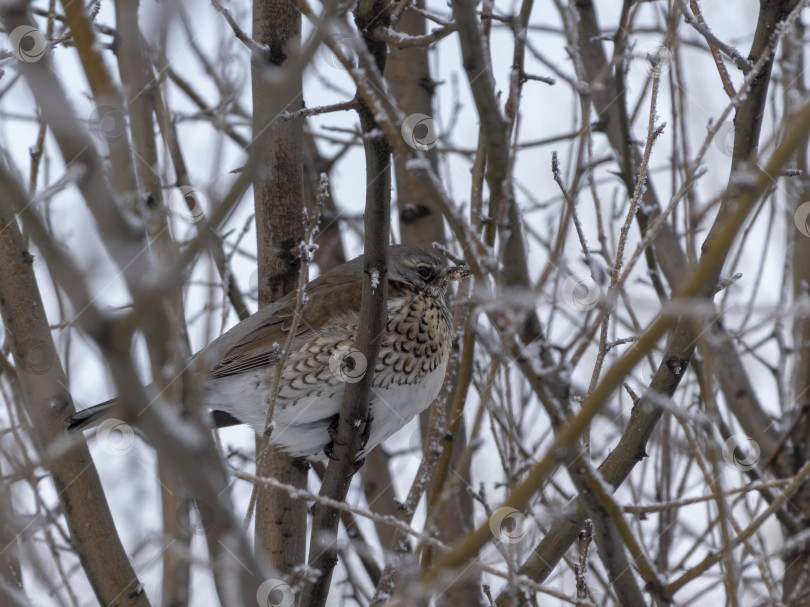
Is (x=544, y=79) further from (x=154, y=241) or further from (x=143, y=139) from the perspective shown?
(x=143, y=139)

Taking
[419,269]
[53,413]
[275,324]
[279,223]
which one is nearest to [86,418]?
[53,413]

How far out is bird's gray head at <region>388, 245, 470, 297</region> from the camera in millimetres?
4316

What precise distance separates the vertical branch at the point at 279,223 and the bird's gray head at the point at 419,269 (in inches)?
20.2

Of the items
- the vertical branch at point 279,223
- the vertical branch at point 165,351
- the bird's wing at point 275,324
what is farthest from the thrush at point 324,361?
the vertical branch at point 165,351

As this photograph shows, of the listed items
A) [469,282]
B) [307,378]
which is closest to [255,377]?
[307,378]

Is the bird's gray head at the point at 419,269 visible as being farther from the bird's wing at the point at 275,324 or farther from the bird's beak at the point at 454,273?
the bird's wing at the point at 275,324

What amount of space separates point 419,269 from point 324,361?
28.6 inches

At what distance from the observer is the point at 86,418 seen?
11.2ft

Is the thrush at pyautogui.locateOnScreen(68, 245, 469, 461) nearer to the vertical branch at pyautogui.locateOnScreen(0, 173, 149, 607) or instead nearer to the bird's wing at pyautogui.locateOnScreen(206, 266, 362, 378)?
the bird's wing at pyautogui.locateOnScreen(206, 266, 362, 378)

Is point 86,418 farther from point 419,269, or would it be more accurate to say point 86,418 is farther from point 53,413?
point 419,269

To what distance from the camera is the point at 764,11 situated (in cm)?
266

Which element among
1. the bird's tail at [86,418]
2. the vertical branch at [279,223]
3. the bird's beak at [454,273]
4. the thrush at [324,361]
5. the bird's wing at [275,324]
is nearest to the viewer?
the bird's tail at [86,418]

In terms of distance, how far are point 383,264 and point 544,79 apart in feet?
2.64

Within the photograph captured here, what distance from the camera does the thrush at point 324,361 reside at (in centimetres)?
392
